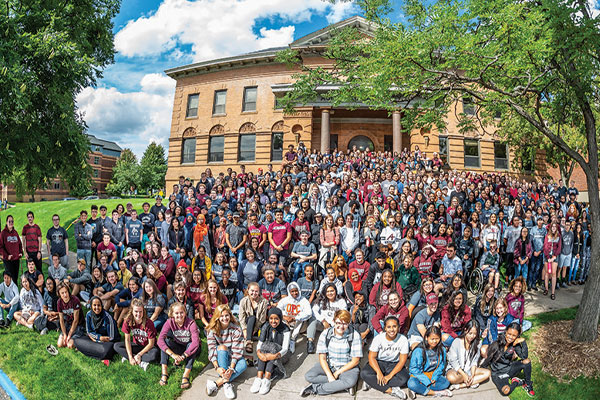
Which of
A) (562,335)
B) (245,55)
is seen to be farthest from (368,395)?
(245,55)

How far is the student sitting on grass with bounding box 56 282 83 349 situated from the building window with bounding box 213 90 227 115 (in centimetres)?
2320

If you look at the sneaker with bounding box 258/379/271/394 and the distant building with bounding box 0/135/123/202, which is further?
the distant building with bounding box 0/135/123/202

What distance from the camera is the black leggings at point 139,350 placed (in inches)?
252

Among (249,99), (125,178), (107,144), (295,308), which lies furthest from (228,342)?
(107,144)

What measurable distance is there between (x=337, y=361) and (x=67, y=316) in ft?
17.7

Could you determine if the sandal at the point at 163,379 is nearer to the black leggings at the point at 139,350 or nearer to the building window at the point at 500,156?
the black leggings at the point at 139,350

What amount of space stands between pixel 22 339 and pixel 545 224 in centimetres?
1302

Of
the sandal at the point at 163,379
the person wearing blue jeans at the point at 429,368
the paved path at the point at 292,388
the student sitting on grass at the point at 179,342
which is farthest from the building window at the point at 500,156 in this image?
the sandal at the point at 163,379

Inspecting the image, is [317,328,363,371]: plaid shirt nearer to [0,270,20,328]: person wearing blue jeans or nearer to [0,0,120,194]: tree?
[0,270,20,328]: person wearing blue jeans

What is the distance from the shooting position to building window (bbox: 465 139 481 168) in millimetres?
26141

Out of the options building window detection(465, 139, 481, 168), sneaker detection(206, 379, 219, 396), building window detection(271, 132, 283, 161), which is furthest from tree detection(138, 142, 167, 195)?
sneaker detection(206, 379, 219, 396)

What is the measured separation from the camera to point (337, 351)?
5891 mm

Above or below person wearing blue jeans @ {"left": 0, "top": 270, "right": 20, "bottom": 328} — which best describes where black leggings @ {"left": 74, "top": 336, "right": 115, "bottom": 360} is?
below

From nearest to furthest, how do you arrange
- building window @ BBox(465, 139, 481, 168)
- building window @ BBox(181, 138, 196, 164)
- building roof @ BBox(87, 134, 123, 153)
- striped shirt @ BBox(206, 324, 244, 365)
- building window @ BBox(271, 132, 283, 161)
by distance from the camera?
striped shirt @ BBox(206, 324, 244, 365) → building window @ BBox(465, 139, 481, 168) → building window @ BBox(271, 132, 283, 161) → building window @ BBox(181, 138, 196, 164) → building roof @ BBox(87, 134, 123, 153)
